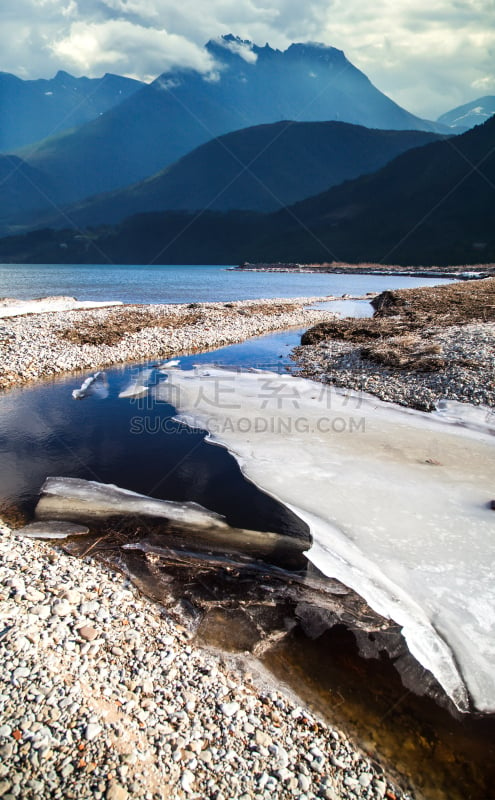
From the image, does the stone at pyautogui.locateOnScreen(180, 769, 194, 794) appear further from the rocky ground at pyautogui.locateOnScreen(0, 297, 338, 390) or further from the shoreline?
the shoreline

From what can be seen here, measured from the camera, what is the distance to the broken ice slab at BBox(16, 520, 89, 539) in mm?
6871

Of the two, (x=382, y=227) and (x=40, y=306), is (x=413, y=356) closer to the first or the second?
(x=40, y=306)

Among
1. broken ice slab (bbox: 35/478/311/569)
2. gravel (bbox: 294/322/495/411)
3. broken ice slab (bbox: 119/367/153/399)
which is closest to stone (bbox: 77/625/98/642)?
broken ice slab (bbox: 35/478/311/569)

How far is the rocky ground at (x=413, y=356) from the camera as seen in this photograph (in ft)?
45.7

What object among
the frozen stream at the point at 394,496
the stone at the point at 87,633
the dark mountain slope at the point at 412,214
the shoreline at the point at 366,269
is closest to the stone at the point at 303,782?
the frozen stream at the point at 394,496

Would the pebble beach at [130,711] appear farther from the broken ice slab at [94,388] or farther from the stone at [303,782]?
the broken ice slab at [94,388]

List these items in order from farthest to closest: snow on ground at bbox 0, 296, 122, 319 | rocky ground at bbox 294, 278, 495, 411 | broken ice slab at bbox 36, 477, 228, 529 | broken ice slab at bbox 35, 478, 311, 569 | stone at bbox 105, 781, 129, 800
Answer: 1. snow on ground at bbox 0, 296, 122, 319
2. rocky ground at bbox 294, 278, 495, 411
3. broken ice slab at bbox 36, 477, 228, 529
4. broken ice slab at bbox 35, 478, 311, 569
5. stone at bbox 105, 781, 129, 800

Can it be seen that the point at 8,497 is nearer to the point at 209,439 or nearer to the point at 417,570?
the point at 209,439

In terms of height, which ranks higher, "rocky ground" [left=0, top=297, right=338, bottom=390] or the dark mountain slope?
the dark mountain slope

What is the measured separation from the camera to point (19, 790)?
3266mm

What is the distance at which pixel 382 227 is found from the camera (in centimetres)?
15062

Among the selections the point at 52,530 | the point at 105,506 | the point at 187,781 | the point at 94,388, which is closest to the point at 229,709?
the point at 187,781

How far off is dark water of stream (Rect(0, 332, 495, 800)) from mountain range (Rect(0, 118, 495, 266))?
12034 centimetres

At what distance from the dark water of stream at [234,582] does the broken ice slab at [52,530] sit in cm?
82
